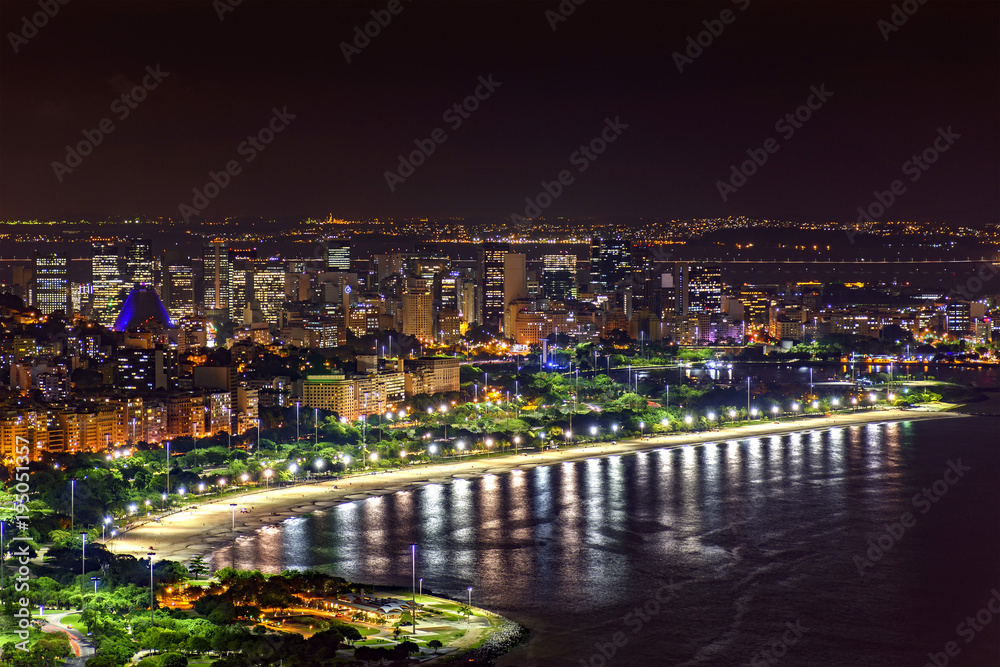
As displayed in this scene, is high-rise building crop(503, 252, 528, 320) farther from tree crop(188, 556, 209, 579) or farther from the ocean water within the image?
tree crop(188, 556, 209, 579)

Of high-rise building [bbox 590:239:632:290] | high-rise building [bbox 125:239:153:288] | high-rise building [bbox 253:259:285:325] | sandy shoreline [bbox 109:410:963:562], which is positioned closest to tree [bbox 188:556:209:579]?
sandy shoreline [bbox 109:410:963:562]

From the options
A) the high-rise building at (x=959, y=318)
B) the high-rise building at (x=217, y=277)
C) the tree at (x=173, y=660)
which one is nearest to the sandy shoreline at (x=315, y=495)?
the tree at (x=173, y=660)

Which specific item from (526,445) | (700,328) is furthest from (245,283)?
(526,445)

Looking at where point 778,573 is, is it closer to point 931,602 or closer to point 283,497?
point 931,602

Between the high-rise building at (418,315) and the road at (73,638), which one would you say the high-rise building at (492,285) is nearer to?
the high-rise building at (418,315)

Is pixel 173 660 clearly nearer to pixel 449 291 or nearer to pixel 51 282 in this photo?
pixel 51 282
